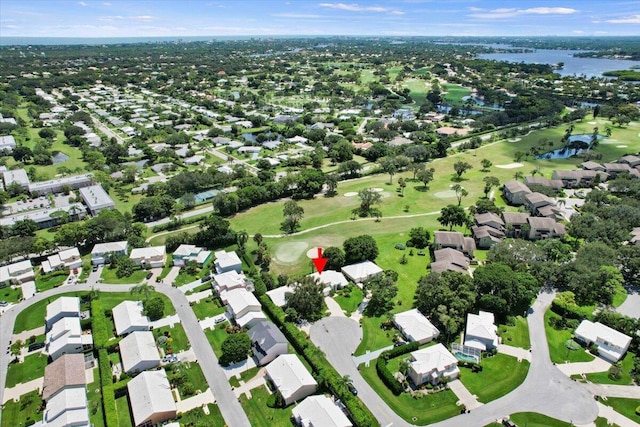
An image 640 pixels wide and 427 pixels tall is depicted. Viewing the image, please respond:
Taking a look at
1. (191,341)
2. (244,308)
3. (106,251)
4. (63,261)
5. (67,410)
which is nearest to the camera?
(67,410)

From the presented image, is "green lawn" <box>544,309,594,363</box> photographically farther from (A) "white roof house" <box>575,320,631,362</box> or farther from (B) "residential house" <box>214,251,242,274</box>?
(B) "residential house" <box>214,251,242,274</box>

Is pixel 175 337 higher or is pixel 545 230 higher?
pixel 545 230

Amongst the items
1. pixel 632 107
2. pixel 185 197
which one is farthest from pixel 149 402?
pixel 632 107

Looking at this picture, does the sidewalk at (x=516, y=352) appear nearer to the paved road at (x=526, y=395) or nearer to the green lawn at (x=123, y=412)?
the paved road at (x=526, y=395)

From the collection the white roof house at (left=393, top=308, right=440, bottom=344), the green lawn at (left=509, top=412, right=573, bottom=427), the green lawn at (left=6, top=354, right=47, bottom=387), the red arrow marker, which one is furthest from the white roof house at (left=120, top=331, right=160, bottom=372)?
the green lawn at (left=509, top=412, right=573, bottom=427)

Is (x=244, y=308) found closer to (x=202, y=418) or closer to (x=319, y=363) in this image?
(x=319, y=363)

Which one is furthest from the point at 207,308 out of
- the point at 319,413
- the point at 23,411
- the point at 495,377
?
the point at 495,377
